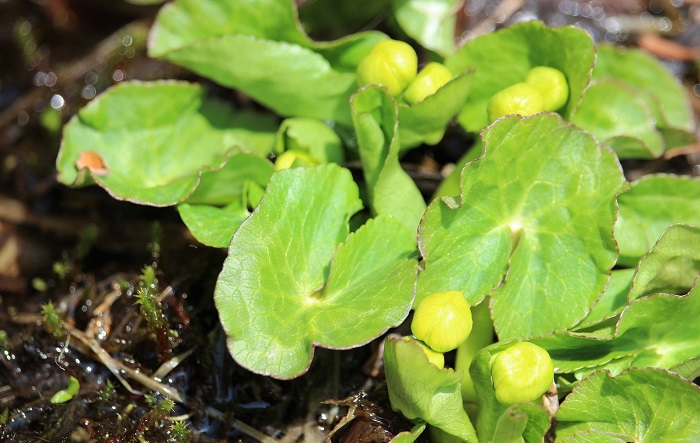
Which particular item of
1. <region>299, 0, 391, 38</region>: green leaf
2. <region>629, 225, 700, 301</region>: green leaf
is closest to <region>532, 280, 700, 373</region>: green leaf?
<region>629, 225, 700, 301</region>: green leaf

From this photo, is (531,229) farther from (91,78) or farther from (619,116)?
(91,78)

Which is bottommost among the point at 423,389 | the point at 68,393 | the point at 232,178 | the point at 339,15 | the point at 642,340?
the point at 68,393

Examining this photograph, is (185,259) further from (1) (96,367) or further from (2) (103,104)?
(2) (103,104)

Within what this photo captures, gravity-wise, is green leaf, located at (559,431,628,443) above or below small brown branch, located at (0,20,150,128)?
below

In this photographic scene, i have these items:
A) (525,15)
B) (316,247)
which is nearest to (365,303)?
(316,247)

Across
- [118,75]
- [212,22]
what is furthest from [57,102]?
[212,22]

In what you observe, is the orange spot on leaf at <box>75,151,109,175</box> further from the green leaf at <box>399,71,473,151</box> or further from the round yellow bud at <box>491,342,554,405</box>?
the round yellow bud at <box>491,342,554,405</box>

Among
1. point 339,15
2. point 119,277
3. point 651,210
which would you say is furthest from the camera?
point 339,15
